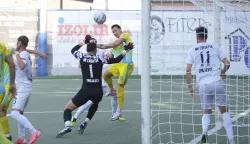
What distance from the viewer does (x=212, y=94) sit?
7746 mm

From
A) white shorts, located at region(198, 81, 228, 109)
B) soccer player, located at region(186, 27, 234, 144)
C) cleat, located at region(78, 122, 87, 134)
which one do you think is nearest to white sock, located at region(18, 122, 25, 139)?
cleat, located at region(78, 122, 87, 134)

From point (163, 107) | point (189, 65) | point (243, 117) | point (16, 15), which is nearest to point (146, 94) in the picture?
point (189, 65)

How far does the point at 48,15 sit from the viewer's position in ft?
87.8

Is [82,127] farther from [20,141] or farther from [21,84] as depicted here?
[21,84]

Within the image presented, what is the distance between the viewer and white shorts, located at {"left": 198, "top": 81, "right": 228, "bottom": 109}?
7.70m

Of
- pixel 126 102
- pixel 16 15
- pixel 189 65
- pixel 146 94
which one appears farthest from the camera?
pixel 16 15

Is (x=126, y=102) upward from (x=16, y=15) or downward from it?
downward

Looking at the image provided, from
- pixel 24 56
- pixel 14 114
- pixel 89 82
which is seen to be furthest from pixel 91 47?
pixel 14 114

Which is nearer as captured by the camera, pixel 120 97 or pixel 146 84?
pixel 146 84

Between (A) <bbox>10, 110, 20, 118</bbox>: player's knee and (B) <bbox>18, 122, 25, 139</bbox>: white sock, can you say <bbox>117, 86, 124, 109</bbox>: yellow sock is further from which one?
(A) <bbox>10, 110, 20, 118</bbox>: player's knee

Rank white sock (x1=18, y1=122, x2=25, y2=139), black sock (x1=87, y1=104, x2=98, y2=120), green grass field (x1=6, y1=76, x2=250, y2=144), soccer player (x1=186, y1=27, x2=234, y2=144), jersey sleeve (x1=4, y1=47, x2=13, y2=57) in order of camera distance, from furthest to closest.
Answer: black sock (x1=87, y1=104, x2=98, y2=120)
green grass field (x1=6, y1=76, x2=250, y2=144)
white sock (x1=18, y1=122, x2=25, y2=139)
soccer player (x1=186, y1=27, x2=234, y2=144)
jersey sleeve (x1=4, y1=47, x2=13, y2=57)

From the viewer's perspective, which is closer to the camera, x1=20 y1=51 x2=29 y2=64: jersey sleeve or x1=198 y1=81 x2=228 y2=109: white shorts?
x1=198 y1=81 x2=228 y2=109: white shorts

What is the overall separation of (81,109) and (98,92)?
101 centimetres

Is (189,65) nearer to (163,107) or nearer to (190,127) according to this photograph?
(190,127)
